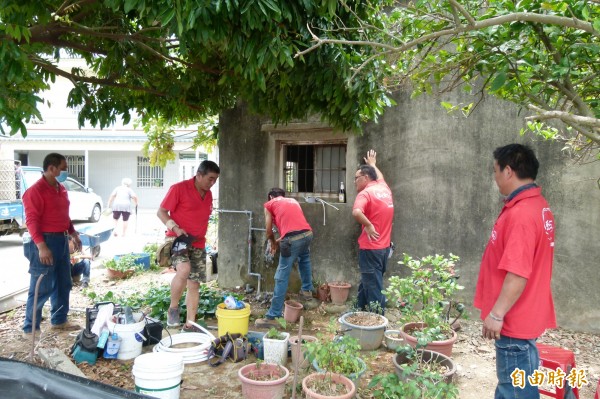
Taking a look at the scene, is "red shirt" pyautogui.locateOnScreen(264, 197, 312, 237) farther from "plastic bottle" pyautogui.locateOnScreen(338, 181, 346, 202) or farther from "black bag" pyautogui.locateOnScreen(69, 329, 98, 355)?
"black bag" pyautogui.locateOnScreen(69, 329, 98, 355)

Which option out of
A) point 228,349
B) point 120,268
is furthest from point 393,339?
point 120,268

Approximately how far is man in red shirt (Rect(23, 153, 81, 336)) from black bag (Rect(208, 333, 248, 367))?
213cm

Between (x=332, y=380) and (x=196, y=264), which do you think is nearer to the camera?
(x=332, y=380)

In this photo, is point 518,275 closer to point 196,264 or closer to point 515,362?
point 515,362

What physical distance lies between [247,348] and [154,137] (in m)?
6.58

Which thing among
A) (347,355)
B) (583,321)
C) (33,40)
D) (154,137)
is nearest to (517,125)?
(583,321)

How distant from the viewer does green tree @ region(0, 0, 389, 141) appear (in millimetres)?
2910

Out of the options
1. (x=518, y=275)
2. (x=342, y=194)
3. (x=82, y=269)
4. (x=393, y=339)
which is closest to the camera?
Answer: (x=518, y=275)

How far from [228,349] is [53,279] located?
8.14 ft

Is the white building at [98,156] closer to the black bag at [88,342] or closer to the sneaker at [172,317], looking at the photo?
the sneaker at [172,317]

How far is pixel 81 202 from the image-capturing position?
52.5 ft

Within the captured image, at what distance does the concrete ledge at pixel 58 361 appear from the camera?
384 centimetres

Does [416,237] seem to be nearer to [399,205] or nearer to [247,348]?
[399,205]

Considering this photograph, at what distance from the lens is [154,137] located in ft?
31.3
